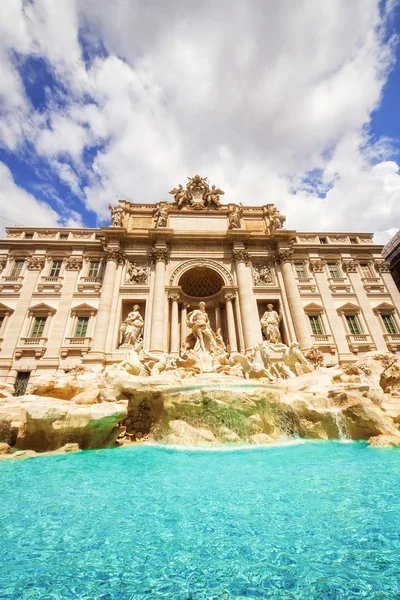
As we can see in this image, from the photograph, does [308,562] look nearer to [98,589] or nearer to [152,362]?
[98,589]

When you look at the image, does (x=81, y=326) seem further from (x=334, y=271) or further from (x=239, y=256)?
(x=334, y=271)

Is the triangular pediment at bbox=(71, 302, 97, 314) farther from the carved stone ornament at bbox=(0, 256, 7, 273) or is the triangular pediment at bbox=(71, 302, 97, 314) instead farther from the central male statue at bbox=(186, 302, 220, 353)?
the central male statue at bbox=(186, 302, 220, 353)

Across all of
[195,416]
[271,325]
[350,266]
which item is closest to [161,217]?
[271,325]

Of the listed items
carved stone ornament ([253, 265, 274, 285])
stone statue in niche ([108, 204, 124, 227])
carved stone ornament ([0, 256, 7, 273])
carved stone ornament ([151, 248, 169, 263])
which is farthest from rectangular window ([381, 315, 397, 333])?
carved stone ornament ([0, 256, 7, 273])

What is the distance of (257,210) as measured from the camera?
24.0 meters

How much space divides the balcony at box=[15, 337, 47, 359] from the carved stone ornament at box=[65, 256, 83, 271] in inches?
226

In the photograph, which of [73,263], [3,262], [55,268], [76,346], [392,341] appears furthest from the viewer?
[55,268]

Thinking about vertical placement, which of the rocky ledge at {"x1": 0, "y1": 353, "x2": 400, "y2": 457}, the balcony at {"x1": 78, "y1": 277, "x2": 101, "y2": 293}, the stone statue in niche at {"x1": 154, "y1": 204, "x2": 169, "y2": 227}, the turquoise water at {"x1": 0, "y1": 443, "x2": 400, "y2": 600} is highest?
the stone statue in niche at {"x1": 154, "y1": 204, "x2": 169, "y2": 227}

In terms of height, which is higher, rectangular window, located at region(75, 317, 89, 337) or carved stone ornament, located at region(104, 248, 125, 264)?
carved stone ornament, located at region(104, 248, 125, 264)

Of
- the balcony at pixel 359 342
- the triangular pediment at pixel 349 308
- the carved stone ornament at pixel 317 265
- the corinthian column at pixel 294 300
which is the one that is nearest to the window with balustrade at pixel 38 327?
the corinthian column at pixel 294 300

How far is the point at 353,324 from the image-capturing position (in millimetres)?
20469

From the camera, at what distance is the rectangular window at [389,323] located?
67.1 feet

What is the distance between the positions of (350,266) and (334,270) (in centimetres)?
131

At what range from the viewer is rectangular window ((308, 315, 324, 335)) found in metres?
19.8
